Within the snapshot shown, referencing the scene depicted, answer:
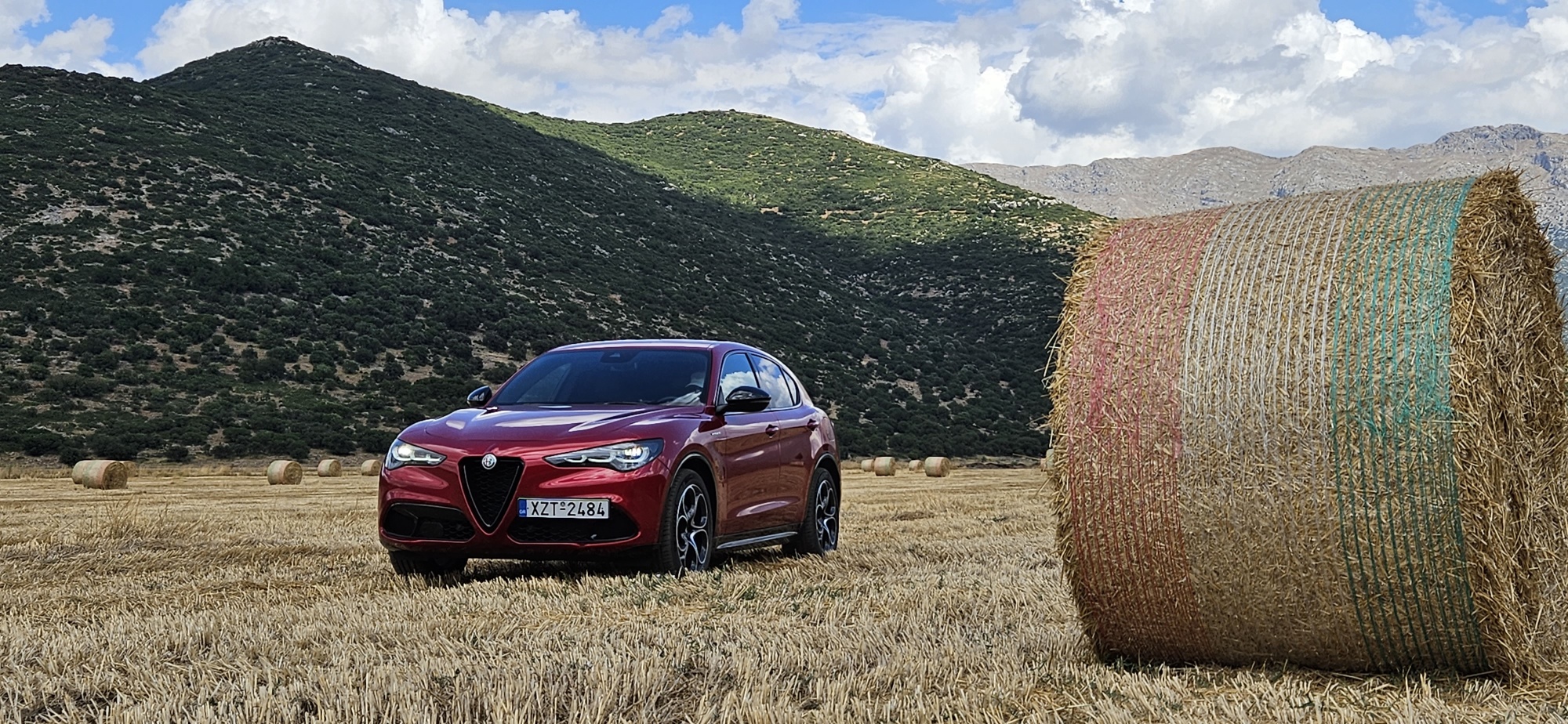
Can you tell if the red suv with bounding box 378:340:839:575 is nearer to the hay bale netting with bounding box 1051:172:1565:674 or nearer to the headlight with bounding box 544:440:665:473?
the headlight with bounding box 544:440:665:473

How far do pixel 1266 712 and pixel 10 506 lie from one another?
15214 mm

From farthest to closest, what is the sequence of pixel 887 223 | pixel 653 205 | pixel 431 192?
pixel 887 223 < pixel 653 205 < pixel 431 192

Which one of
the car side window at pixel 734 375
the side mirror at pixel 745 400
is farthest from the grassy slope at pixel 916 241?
the side mirror at pixel 745 400

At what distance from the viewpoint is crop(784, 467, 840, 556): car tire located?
11445 millimetres

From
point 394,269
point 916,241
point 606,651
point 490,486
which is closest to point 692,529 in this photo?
point 490,486

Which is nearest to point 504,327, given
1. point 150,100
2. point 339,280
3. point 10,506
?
point 339,280

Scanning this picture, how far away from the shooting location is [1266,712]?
16.3 feet

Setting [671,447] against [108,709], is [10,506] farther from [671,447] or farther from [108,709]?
[108,709]

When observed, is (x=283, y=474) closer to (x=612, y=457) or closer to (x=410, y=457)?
(x=410, y=457)

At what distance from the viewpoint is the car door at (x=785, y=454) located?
35.8 feet

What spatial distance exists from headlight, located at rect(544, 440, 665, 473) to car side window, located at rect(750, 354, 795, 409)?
6.76 ft

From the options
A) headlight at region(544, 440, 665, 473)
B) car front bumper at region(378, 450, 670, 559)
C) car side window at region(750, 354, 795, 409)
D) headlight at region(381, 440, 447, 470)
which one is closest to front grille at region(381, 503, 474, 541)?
car front bumper at region(378, 450, 670, 559)

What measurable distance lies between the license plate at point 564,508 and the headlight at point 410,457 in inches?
23.6

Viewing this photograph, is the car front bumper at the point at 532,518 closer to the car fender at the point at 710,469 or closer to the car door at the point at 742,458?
the car fender at the point at 710,469
